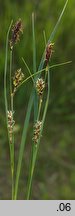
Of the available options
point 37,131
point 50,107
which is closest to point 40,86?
point 37,131

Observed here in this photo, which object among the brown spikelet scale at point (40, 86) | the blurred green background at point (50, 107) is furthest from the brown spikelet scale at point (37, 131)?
the blurred green background at point (50, 107)

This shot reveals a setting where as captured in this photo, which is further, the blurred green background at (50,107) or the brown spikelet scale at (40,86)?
the blurred green background at (50,107)

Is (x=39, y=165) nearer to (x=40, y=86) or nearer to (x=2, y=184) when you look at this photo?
(x=2, y=184)

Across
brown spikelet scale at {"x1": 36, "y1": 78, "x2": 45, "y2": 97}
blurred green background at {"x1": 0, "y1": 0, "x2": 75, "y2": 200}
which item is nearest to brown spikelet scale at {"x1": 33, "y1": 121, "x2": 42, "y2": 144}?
brown spikelet scale at {"x1": 36, "y1": 78, "x2": 45, "y2": 97}

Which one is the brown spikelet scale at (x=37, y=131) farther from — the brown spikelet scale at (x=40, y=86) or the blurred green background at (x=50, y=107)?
the blurred green background at (x=50, y=107)

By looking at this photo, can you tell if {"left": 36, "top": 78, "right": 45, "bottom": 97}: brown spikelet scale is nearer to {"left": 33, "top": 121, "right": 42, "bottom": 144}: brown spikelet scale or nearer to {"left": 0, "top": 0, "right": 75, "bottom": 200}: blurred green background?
{"left": 33, "top": 121, "right": 42, "bottom": 144}: brown spikelet scale

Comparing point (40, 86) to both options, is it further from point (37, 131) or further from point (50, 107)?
point (50, 107)

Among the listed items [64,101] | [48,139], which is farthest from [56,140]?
[64,101]

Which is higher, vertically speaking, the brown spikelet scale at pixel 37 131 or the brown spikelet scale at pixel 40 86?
the brown spikelet scale at pixel 40 86

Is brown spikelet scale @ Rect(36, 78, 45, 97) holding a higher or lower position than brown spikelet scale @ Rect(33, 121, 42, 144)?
higher
